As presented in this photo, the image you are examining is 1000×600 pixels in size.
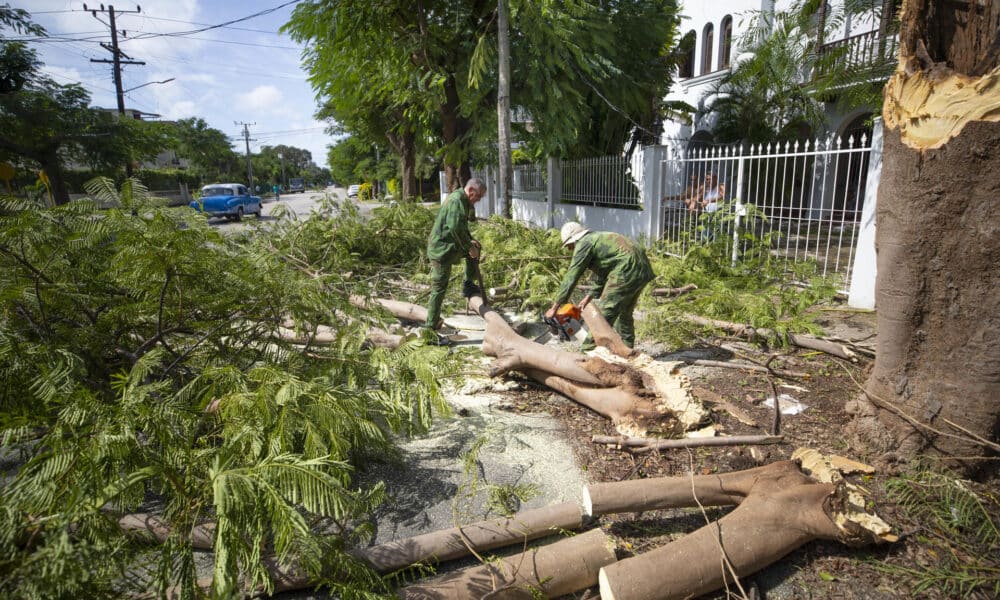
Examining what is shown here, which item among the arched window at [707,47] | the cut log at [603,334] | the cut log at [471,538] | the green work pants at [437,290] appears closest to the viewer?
the cut log at [471,538]

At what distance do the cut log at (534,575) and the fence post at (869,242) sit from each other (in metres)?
5.46

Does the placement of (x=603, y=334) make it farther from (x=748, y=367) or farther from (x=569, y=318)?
(x=748, y=367)

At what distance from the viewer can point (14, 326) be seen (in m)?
2.21

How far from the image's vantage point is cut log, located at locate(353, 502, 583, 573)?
199 centimetres

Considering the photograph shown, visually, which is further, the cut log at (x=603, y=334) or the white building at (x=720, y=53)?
the white building at (x=720, y=53)

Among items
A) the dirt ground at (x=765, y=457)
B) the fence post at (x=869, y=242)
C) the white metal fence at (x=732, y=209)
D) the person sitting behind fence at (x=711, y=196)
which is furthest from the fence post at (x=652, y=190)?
the dirt ground at (x=765, y=457)

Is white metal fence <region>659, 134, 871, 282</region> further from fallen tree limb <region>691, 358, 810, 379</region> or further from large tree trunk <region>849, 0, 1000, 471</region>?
large tree trunk <region>849, 0, 1000, 471</region>

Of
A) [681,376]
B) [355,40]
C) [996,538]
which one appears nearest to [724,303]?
[681,376]

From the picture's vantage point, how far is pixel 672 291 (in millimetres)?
6496

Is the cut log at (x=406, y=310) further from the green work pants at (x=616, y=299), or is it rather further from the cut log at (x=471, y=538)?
the cut log at (x=471, y=538)

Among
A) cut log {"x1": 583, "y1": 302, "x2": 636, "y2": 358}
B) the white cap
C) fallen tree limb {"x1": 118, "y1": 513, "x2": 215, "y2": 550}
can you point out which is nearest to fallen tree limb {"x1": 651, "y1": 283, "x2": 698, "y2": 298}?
the white cap

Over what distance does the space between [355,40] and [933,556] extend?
11415 millimetres

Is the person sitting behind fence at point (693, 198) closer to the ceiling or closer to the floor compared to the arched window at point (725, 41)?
Result: closer to the floor

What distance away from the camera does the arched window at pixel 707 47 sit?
1696cm
